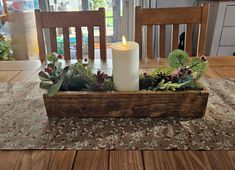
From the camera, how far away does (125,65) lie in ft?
2.06

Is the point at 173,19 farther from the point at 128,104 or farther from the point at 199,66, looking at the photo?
the point at 128,104

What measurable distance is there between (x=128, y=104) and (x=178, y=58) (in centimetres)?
21

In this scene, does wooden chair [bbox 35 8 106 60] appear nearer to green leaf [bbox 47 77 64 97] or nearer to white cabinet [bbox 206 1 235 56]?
green leaf [bbox 47 77 64 97]

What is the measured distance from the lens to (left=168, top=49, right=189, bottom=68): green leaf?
681mm

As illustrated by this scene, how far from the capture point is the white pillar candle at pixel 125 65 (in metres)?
0.62

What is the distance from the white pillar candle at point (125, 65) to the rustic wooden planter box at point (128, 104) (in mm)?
28

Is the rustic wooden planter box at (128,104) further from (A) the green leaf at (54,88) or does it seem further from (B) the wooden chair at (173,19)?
(B) the wooden chair at (173,19)

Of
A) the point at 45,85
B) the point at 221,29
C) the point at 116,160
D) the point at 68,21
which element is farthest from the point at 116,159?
the point at 221,29

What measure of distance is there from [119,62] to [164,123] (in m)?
0.22

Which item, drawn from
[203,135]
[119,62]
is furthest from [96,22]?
[203,135]

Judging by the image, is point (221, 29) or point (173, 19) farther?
point (221, 29)

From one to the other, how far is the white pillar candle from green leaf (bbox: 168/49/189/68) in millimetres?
123

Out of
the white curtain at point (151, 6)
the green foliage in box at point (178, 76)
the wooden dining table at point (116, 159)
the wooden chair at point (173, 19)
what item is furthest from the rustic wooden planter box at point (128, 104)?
the white curtain at point (151, 6)

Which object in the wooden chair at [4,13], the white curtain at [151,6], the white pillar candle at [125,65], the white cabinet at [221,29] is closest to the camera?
the white pillar candle at [125,65]
